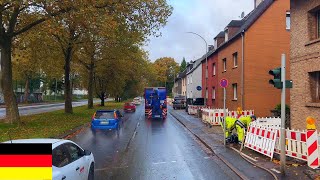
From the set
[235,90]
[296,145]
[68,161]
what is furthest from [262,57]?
[68,161]

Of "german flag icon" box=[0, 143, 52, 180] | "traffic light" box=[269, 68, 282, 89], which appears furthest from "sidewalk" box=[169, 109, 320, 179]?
"german flag icon" box=[0, 143, 52, 180]

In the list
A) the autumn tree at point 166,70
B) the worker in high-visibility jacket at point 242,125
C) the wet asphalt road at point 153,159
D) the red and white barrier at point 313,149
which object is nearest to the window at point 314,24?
the worker in high-visibility jacket at point 242,125

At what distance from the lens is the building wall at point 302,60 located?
13.9 m

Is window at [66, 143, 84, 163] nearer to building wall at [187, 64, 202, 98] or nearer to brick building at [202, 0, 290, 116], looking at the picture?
brick building at [202, 0, 290, 116]

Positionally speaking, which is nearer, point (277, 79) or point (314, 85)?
point (277, 79)

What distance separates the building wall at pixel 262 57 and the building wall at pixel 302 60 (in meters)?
11.8

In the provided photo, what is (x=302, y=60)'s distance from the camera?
1473 cm

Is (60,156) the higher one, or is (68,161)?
(60,156)

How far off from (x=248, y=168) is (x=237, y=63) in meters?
20.1

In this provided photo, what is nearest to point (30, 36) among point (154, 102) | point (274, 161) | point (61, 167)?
point (154, 102)

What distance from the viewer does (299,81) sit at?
49.3ft

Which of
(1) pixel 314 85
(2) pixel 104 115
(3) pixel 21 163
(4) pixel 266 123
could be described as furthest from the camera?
(2) pixel 104 115

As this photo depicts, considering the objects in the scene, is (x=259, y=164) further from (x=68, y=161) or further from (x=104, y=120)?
(x=104, y=120)

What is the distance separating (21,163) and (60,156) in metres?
1.71
